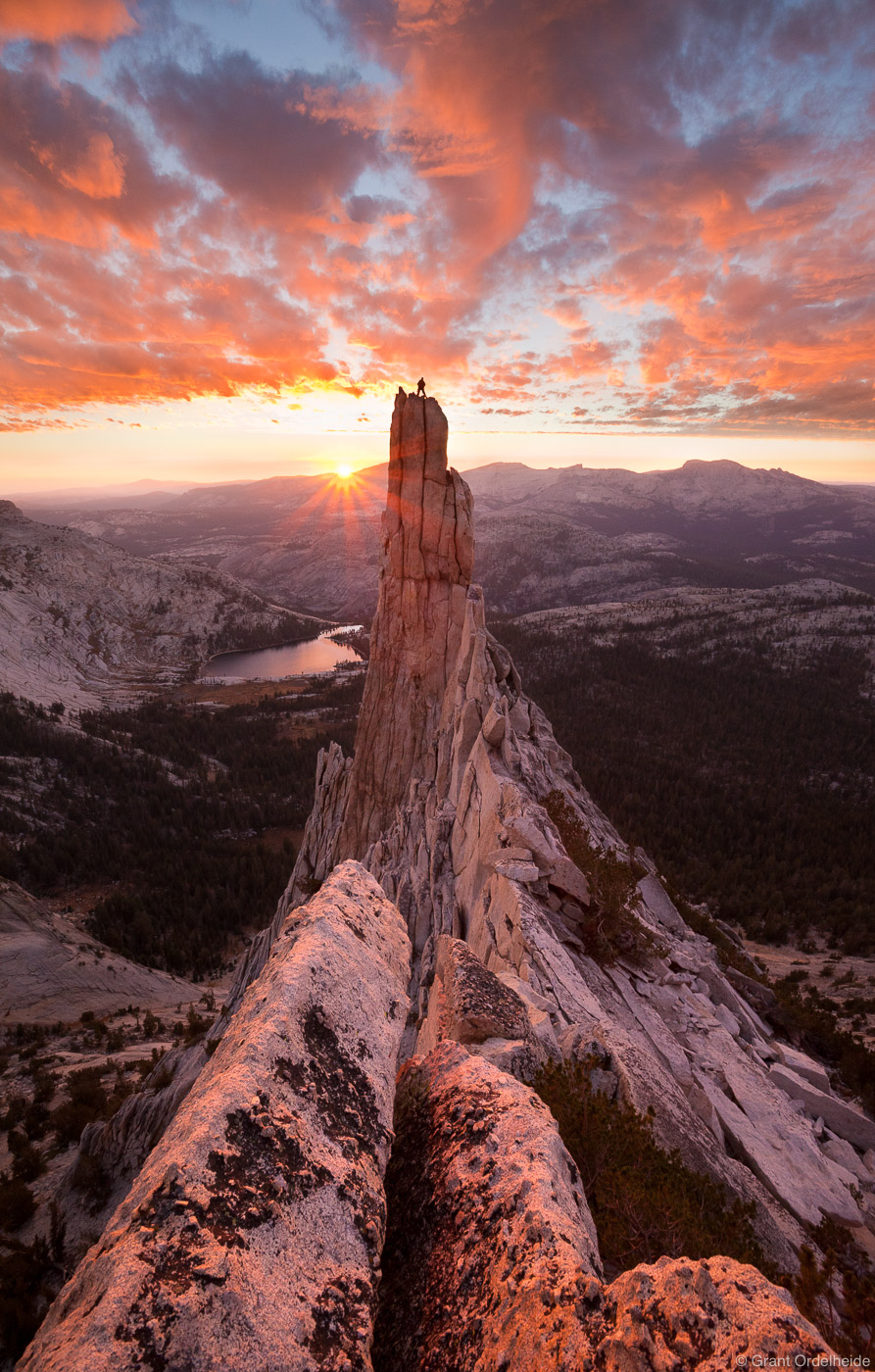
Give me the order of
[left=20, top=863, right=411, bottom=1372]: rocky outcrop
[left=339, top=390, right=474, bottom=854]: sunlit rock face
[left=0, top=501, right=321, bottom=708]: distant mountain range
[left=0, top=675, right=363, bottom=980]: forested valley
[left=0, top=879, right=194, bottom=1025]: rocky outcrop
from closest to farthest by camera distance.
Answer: [left=20, top=863, right=411, bottom=1372]: rocky outcrop < [left=0, top=879, right=194, bottom=1025]: rocky outcrop < [left=339, top=390, right=474, bottom=854]: sunlit rock face < [left=0, top=675, right=363, bottom=980]: forested valley < [left=0, top=501, right=321, bottom=708]: distant mountain range

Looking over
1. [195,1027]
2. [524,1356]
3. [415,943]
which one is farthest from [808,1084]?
[195,1027]

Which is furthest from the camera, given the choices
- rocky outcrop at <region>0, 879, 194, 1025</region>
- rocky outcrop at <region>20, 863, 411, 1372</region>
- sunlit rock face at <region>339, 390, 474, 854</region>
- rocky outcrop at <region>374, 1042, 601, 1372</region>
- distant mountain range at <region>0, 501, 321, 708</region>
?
distant mountain range at <region>0, 501, 321, 708</region>

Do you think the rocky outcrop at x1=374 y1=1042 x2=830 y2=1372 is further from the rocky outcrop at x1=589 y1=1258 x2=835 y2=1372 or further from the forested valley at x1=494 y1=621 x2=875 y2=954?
the forested valley at x1=494 y1=621 x2=875 y2=954

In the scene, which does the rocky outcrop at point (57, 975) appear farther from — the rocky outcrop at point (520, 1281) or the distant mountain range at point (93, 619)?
the distant mountain range at point (93, 619)

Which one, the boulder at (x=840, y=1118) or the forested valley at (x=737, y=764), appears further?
the forested valley at (x=737, y=764)

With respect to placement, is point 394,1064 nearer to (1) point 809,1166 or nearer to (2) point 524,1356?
(2) point 524,1356

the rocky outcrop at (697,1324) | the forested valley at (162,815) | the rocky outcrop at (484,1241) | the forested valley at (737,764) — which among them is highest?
the rocky outcrop at (697,1324)

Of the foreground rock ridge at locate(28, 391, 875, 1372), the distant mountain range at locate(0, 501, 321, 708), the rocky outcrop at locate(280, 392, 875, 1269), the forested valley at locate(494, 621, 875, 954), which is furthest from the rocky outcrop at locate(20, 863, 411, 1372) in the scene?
the distant mountain range at locate(0, 501, 321, 708)

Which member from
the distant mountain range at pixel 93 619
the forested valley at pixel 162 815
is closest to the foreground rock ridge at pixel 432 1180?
the forested valley at pixel 162 815
